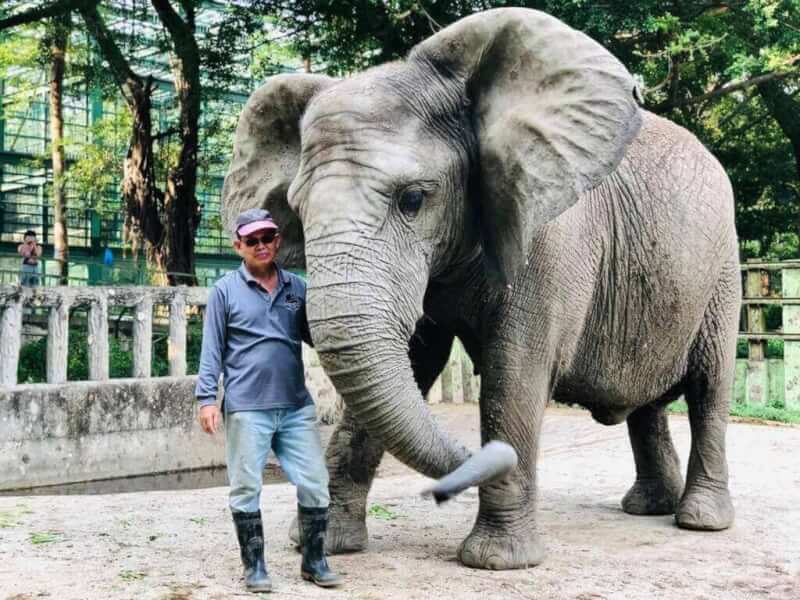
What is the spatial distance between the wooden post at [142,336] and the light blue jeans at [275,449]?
640cm

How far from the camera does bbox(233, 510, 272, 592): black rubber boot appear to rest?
15.9ft

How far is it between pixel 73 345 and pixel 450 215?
12557 mm

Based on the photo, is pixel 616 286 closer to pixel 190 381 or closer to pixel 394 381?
pixel 394 381

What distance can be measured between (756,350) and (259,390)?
11492 mm

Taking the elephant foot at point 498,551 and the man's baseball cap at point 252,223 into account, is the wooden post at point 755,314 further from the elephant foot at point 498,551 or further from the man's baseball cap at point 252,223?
the man's baseball cap at point 252,223

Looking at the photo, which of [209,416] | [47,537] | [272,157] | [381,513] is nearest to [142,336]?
[381,513]

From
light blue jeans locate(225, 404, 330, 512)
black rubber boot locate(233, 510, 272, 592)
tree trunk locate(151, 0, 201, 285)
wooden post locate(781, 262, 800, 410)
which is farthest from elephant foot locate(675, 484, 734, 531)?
tree trunk locate(151, 0, 201, 285)

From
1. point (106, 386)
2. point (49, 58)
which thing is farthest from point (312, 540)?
point (49, 58)

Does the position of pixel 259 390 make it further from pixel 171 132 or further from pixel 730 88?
pixel 171 132

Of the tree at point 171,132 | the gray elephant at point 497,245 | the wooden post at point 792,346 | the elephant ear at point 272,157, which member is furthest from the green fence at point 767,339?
the elephant ear at point 272,157

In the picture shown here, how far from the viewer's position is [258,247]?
4930mm

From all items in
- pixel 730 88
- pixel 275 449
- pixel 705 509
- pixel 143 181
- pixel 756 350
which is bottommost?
pixel 705 509

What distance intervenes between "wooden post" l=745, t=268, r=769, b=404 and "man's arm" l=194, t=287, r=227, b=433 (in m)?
11.5

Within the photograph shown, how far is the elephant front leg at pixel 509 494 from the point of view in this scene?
5.50m
